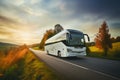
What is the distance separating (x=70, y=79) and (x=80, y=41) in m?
9.96

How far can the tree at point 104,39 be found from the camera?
43906 millimetres

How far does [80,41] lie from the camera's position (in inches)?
643

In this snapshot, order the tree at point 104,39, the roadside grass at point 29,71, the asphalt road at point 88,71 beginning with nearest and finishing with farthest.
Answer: the asphalt road at point 88,71 → the roadside grass at point 29,71 → the tree at point 104,39

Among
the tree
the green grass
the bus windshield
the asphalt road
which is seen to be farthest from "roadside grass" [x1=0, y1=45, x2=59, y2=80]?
the tree

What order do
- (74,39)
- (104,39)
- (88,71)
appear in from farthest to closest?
(104,39) → (74,39) → (88,71)

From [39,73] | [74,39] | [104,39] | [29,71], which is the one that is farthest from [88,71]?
[104,39]

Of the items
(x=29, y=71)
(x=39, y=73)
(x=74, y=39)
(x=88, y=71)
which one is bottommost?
(x=29, y=71)

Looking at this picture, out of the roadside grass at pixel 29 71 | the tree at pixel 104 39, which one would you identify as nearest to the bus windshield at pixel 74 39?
the roadside grass at pixel 29 71

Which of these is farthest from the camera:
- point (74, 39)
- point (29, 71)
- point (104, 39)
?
point (104, 39)

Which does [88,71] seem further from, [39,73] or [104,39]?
[104,39]

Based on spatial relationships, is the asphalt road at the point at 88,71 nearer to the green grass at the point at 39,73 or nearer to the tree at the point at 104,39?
the green grass at the point at 39,73

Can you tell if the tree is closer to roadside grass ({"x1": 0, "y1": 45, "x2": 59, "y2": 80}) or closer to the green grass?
roadside grass ({"x1": 0, "y1": 45, "x2": 59, "y2": 80})

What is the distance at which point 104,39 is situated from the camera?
4403 cm

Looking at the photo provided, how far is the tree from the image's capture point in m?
43.9
